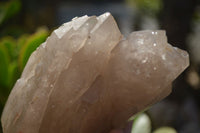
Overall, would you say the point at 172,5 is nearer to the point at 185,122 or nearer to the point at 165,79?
the point at 185,122

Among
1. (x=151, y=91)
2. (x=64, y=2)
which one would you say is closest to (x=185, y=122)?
(x=151, y=91)

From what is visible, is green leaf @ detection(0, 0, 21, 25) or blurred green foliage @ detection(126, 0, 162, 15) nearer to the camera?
green leaf @ detection(0, 0, 21, 25)

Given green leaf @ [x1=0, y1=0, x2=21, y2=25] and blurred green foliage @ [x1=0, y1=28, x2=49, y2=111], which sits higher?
blurred green foliage @ [x1=0, y1=28, x2=49, y2=111]

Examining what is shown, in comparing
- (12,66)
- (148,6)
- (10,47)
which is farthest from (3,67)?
(148,6)

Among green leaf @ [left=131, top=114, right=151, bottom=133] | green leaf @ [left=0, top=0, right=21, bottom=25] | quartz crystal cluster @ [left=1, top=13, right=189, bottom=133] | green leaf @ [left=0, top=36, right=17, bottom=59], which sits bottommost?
green leaf @ [left=131, top=114, right=151, bottom=133]

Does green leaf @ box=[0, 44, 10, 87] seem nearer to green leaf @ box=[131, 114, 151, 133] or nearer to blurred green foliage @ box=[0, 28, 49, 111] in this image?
blurred green foliage @ box=[0, 28, 49, 111]

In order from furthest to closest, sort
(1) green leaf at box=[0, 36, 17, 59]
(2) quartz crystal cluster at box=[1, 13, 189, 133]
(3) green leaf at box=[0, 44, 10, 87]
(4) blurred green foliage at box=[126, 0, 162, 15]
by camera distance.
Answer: (4) blurred green foliage at box=[126, 0, 162, 15] → (1) green leaf at box=[0, 36, 17, 59] → (3) green leaf at box=[0, 44, 10, 87] → (2) quartz crystal cluster at box=[1, 13, 189, 133]

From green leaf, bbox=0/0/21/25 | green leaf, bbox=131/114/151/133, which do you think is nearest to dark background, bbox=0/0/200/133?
green leaf, bbox=0/0/21/25

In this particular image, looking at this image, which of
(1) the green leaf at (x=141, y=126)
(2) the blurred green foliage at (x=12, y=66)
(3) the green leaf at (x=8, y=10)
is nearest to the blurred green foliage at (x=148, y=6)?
(3) the green leaf at (x=8, y=10)

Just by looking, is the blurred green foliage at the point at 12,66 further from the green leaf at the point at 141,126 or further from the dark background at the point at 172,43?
the green leaf at the point at 141,126

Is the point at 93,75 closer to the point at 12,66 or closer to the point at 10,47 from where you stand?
the point at 12,66
